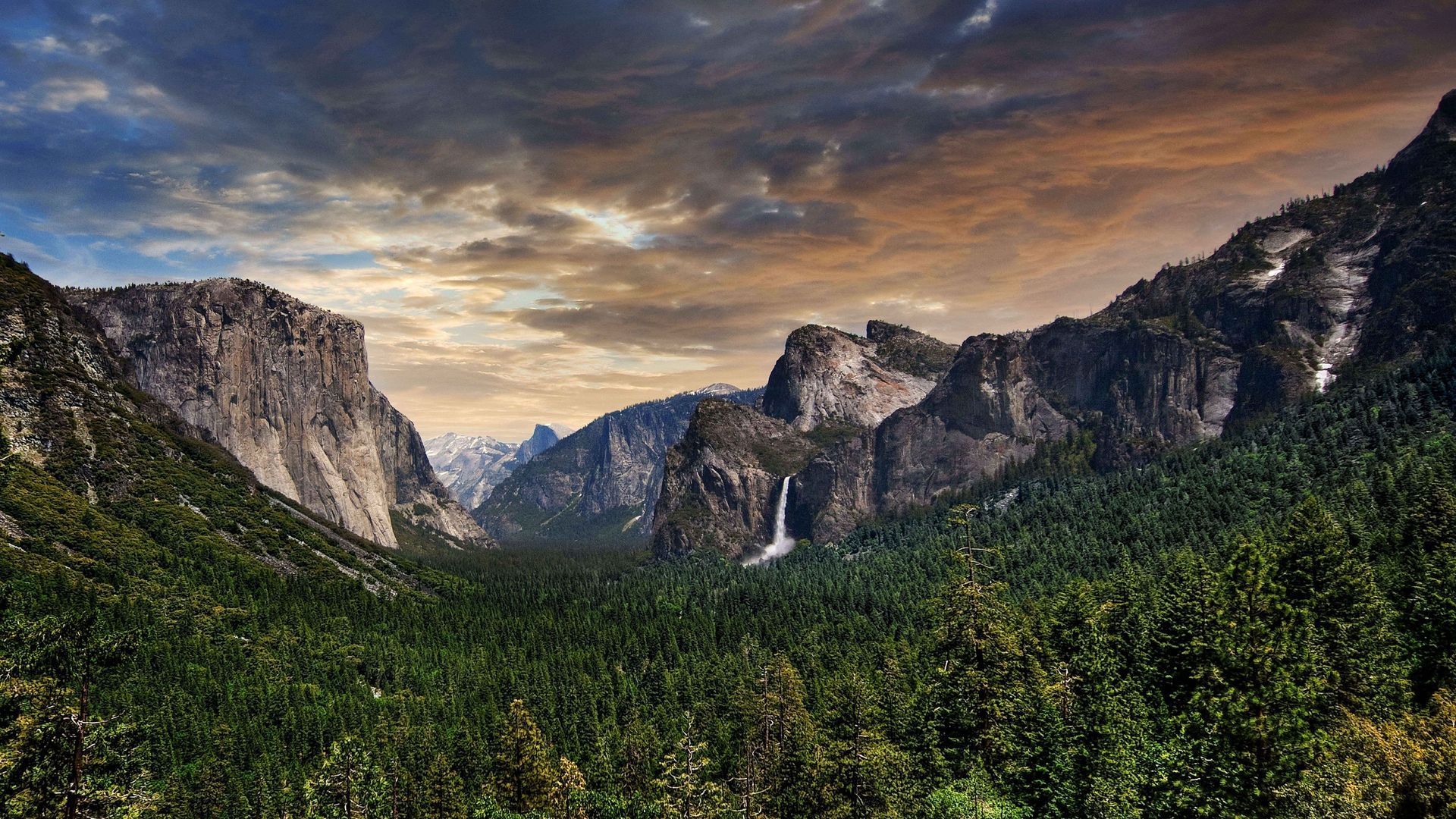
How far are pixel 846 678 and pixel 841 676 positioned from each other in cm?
2351

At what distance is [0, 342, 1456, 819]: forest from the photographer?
34594mm

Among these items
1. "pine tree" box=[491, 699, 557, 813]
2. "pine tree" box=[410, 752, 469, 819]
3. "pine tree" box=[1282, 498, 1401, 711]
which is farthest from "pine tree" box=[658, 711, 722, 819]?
"pine tree" box=[1282, 498, 1401, 711]

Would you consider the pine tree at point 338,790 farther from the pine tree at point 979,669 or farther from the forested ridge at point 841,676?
the pine tree at point 979,669

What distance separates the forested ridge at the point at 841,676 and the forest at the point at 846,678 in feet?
0.96

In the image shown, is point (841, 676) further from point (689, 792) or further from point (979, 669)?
point (979, 669)

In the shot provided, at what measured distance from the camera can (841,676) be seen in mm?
94812

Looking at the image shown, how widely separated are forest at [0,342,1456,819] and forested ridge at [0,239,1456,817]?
294 mm

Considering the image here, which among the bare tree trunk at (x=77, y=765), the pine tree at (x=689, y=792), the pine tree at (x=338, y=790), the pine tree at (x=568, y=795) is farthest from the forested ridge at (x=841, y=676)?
the pine tree at (x=568, y=795)

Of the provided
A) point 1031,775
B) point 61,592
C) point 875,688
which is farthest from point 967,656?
point 61,592

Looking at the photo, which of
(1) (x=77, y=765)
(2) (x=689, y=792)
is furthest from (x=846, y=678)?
(1) (x=77, y=765)

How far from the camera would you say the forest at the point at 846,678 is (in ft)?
113

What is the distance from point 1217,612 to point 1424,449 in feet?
455

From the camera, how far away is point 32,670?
28359mm

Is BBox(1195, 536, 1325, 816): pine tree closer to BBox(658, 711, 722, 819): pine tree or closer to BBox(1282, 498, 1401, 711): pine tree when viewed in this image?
BBox(1282, 498, 1401, 711): pine tree
